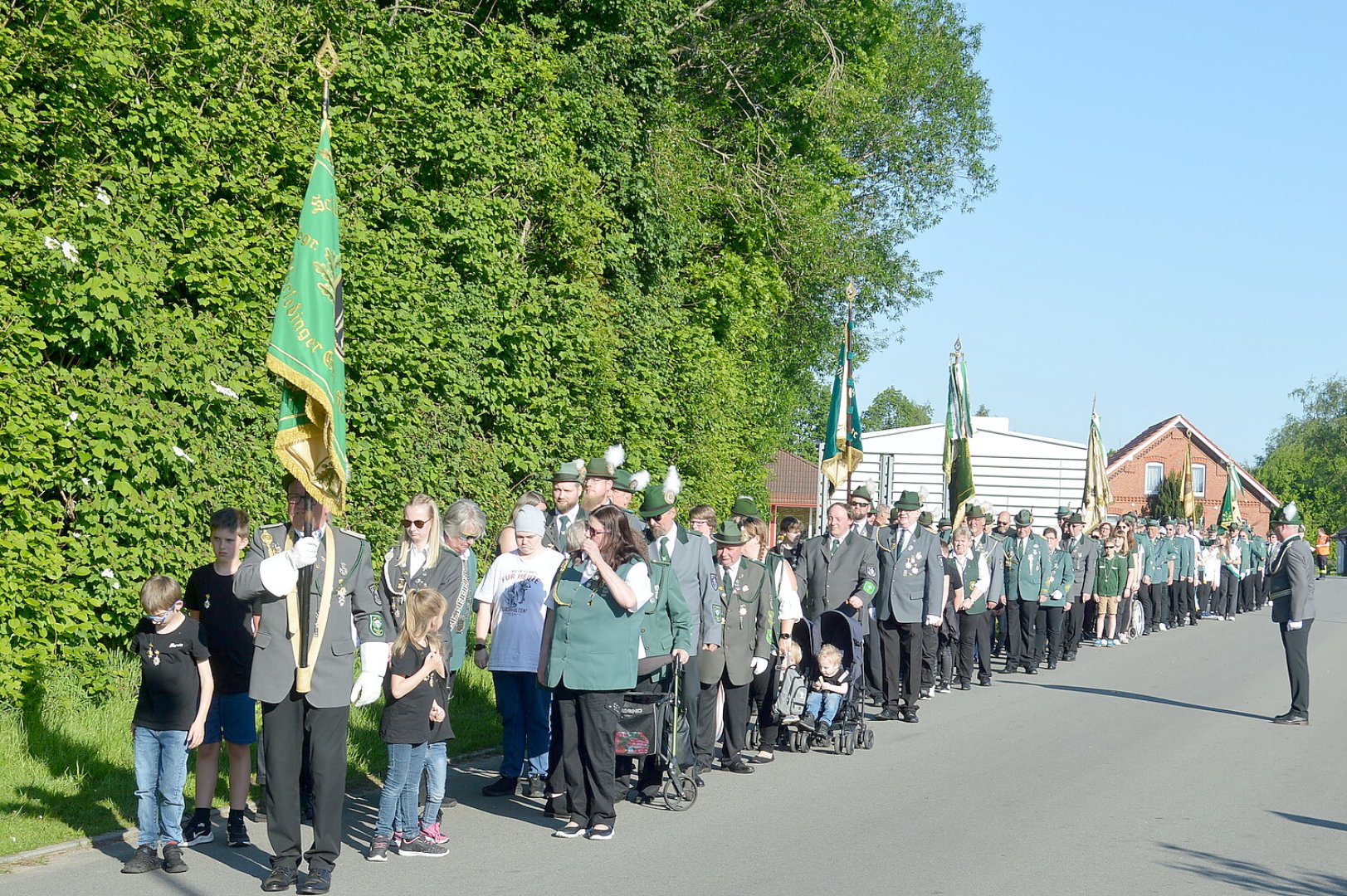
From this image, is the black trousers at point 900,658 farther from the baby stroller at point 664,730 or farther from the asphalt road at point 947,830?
the baby stroller at point 664,730

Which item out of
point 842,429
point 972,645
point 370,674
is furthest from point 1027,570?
point 370,674

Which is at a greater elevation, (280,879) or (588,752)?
(588,752)

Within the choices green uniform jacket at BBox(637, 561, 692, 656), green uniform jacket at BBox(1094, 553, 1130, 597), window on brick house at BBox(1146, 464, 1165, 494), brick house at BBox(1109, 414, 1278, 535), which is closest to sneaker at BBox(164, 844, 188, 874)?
green uniform jacket at BBox(637, 561, 692, 656)

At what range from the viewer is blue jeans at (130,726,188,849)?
7262 millimetres

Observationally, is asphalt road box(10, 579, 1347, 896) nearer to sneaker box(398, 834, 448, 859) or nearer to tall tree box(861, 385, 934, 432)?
sneaker box(398, 834, 448, 859)

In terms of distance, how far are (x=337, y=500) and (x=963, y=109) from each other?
38054mm

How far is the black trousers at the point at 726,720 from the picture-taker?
1038 cm

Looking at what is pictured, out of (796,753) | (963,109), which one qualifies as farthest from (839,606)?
(963,109)

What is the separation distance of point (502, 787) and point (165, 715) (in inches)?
115

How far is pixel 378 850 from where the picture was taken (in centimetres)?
770

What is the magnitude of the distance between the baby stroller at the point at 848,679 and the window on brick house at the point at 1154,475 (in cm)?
7285

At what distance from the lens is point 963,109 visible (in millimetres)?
42219

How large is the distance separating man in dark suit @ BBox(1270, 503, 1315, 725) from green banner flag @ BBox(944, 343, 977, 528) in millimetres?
6664

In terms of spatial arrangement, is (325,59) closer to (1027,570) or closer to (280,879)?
(280,879)
